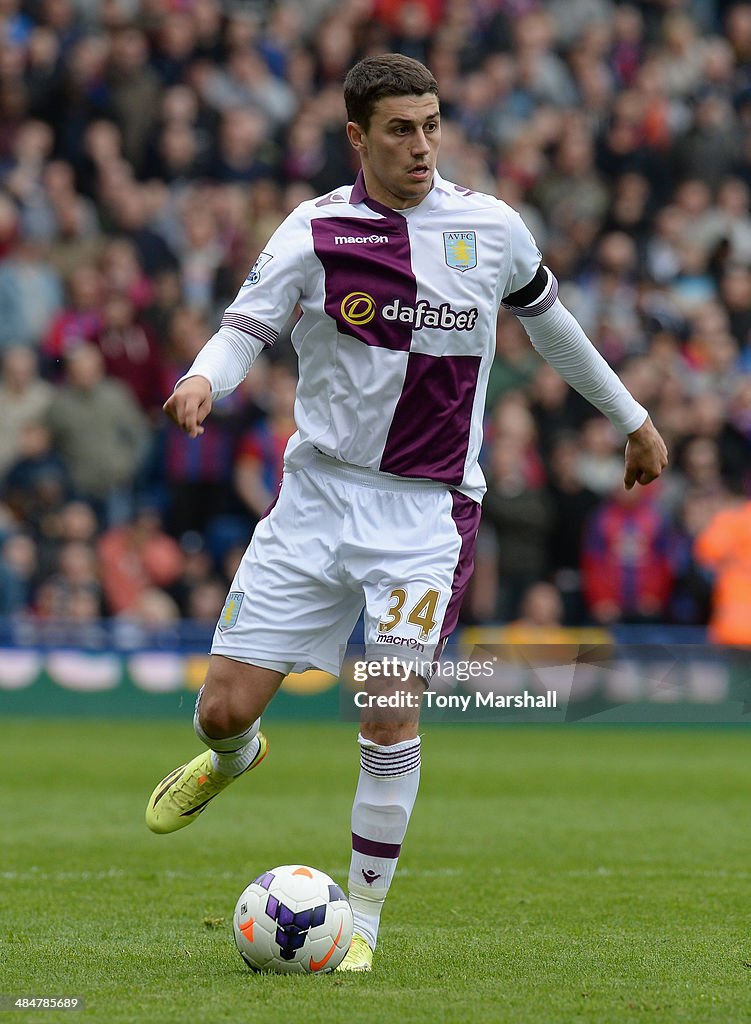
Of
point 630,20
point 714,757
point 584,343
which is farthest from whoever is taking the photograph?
point 630,20

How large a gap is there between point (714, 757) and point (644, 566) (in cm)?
245

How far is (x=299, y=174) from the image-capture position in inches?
669

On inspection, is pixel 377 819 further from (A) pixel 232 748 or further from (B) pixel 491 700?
(B) pixel 491 700

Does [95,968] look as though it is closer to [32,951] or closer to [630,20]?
[32,951]

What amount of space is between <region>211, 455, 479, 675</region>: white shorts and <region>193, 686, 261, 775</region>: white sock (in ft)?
1.15

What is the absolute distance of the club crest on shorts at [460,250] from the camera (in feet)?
19.4

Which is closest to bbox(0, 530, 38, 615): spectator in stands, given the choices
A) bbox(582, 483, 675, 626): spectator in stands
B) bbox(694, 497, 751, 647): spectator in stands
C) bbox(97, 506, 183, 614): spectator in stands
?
bbox(97, 506, 183, 614): spectator in stands

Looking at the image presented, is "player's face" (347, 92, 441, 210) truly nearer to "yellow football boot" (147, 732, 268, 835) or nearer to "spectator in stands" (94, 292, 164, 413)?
"yellow football boot" (147, 732, 268, 835)

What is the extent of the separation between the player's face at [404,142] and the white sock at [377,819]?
1.84 meters

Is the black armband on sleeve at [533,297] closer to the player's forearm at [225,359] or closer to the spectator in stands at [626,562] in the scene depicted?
the player's forearm at [225,359]

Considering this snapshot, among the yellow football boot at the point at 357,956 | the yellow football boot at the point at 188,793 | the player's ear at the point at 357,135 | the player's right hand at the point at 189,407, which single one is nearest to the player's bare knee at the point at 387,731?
the yellow football boot at the point at 357,956

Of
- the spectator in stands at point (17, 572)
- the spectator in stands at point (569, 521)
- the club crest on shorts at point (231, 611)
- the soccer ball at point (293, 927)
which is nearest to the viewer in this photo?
the soccer ball at point (293, 927)

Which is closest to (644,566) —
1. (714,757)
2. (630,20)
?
(714,757)

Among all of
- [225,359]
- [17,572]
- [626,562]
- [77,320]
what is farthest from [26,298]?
[225,359]
